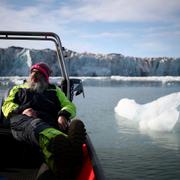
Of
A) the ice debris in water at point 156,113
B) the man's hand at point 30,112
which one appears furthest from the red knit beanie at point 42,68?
the ice debris in water at point 156,113

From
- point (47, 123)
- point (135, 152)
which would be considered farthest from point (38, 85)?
point (135, 152)

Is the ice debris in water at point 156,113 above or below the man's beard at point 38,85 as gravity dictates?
below

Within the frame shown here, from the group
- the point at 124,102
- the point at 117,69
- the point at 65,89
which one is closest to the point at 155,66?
the point at 117,69

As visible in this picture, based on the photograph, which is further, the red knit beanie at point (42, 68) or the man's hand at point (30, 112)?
the red knit beanie at point (42, 68)

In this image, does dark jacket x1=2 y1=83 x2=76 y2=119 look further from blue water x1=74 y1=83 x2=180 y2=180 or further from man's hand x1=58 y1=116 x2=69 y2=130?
blue water x1=74 y1=83 x2=180 y2=180

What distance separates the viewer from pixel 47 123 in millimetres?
2604

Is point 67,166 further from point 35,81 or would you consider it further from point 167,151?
point 167,151

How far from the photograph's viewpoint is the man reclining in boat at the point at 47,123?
7.30ft

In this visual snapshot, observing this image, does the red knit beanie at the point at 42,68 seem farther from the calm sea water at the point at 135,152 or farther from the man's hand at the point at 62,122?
the calm sea water at the point at 135,152

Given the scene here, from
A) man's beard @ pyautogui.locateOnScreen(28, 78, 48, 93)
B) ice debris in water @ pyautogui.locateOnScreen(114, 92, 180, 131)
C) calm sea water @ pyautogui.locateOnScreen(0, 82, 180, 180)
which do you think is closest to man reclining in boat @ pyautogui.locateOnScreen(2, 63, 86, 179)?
man's beard @ pyautogui.locateOnScreen(28, 78, 48, 93)

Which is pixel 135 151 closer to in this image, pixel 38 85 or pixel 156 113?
pixel 38 85

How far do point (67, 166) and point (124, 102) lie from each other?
12675 mm

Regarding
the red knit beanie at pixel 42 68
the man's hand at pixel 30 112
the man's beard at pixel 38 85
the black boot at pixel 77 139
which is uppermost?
the red knit beanie at pixel 42 68

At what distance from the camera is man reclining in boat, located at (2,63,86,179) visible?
2227 millimetres
